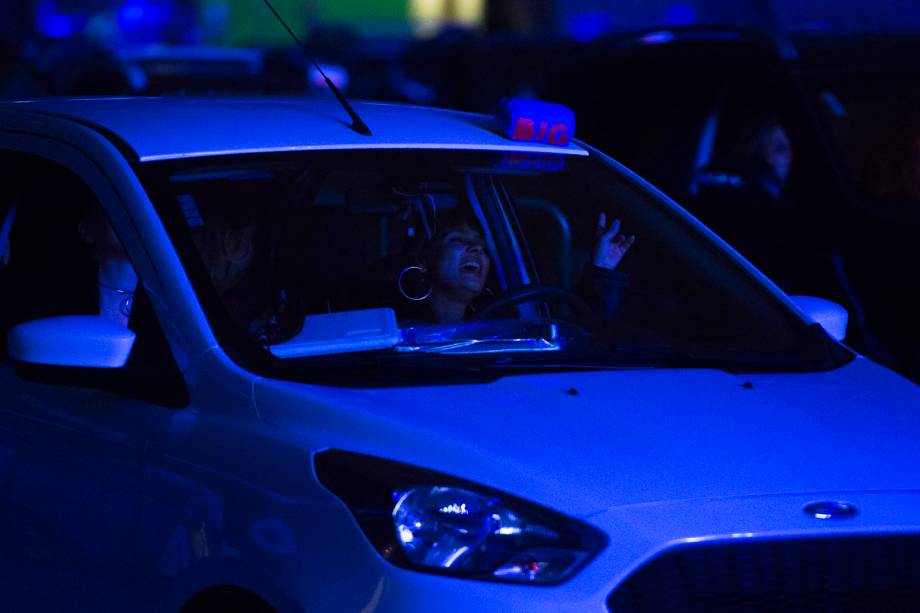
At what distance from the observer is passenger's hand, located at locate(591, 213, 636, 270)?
189 inches

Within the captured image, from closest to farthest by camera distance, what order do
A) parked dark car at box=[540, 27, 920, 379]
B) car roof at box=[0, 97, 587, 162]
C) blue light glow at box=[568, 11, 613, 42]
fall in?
1. car roof at box=[0, 97, 587, 162]
2. parked dark car at box=[540, 27, 920, 379]
3. blue light glow at box=[568, 11, 613, 42]

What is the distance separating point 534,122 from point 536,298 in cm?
47

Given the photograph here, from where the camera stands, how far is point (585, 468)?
3336 mm

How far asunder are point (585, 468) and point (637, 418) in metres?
0.29

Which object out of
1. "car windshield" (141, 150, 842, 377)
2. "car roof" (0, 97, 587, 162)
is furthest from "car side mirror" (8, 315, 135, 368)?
"car roof" (0, 97, 587, 162)

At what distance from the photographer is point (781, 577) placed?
328 cm

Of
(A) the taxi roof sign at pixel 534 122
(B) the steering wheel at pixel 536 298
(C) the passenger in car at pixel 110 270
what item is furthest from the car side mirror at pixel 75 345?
(A) the taxi roof sign at pixel 534 122

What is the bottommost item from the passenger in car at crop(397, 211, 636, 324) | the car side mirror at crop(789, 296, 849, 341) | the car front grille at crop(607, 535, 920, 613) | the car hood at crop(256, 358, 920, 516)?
the car front grille at crop(607, 535, 920, 613)

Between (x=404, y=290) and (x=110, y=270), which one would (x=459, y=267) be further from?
(x=110, y=270)

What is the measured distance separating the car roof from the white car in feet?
0.04

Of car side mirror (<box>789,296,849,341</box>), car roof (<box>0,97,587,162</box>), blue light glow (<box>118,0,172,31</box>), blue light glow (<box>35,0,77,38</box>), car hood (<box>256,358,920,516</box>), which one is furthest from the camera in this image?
blue light glow (<box>118,0,172,31</box>)

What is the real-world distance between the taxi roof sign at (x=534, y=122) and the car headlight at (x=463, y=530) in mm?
1614

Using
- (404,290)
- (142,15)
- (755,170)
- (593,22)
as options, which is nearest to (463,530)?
(404,290)

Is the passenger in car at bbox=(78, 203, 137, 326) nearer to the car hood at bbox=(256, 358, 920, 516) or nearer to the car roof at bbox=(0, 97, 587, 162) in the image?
the car roof at bbox=(0, 97, 587, 162)
